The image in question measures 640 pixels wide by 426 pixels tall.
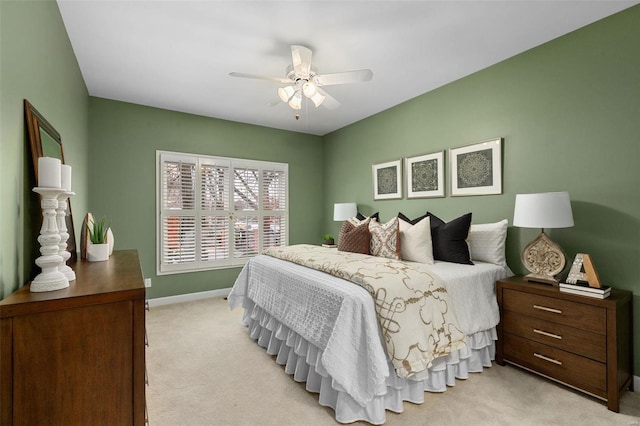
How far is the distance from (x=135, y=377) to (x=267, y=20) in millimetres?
2337

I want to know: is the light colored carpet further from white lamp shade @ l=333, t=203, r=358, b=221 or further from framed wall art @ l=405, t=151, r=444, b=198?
white lamp shade @ l=333, t=203, r=358, b=221

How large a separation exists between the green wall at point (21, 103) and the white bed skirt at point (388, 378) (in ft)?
5.49

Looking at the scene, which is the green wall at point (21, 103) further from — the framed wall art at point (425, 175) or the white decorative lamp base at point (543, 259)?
the framed wall art at point (425, 175)

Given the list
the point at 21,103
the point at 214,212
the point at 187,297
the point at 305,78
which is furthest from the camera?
the point at 214,212

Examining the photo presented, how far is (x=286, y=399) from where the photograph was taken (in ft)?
7.00

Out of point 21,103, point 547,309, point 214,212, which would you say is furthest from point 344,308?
point 214,212

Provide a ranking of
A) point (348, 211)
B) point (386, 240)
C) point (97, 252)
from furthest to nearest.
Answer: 1. point (348, 211)
2. point (386, 240)
3. point (97, 252)

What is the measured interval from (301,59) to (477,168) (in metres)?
2.05

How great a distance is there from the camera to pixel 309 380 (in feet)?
7.30

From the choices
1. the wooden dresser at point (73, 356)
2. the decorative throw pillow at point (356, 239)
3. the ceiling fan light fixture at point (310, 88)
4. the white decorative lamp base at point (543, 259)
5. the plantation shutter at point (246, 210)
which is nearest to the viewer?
the wooden dresser at point (73, 356)

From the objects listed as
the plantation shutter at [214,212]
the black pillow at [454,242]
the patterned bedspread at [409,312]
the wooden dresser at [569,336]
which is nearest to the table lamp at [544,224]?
the wooden dresser at [569,336]

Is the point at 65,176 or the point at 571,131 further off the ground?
the point at 571,131

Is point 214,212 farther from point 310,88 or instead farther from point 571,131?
point 571,131

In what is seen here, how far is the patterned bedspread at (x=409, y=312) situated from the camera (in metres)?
1.88
